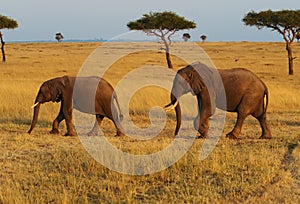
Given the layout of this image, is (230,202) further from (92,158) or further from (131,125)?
(131,125)

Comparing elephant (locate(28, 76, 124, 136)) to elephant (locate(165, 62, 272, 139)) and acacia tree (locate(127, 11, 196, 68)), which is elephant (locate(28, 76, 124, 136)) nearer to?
elephant (locate(165, 62, 272, 139))

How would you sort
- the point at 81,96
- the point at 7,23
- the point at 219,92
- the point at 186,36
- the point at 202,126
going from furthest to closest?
the point at 186,36 → the point at 7,23 → the point at 81,96 → the point at 219,92 → the point at 202,126

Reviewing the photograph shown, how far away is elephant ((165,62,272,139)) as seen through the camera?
9.28 meters

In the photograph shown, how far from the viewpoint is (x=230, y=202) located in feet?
17.6

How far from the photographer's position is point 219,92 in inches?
381

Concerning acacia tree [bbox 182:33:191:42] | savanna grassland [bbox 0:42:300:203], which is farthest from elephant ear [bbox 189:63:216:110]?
acacia tree [bbox 182:33:191:42]

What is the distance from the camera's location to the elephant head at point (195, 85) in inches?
363

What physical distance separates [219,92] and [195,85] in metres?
0.67

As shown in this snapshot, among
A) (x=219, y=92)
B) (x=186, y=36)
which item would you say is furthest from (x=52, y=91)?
(x=186, y=36)

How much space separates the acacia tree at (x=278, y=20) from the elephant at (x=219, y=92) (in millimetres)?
24823

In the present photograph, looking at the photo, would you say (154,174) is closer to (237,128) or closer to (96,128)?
(237,128)

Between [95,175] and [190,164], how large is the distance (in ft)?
4.73

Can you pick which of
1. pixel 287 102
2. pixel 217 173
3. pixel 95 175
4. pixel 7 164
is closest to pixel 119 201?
pixel 95 175

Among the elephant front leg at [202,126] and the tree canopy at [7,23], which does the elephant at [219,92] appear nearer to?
the elephant front leg at [202,126]
